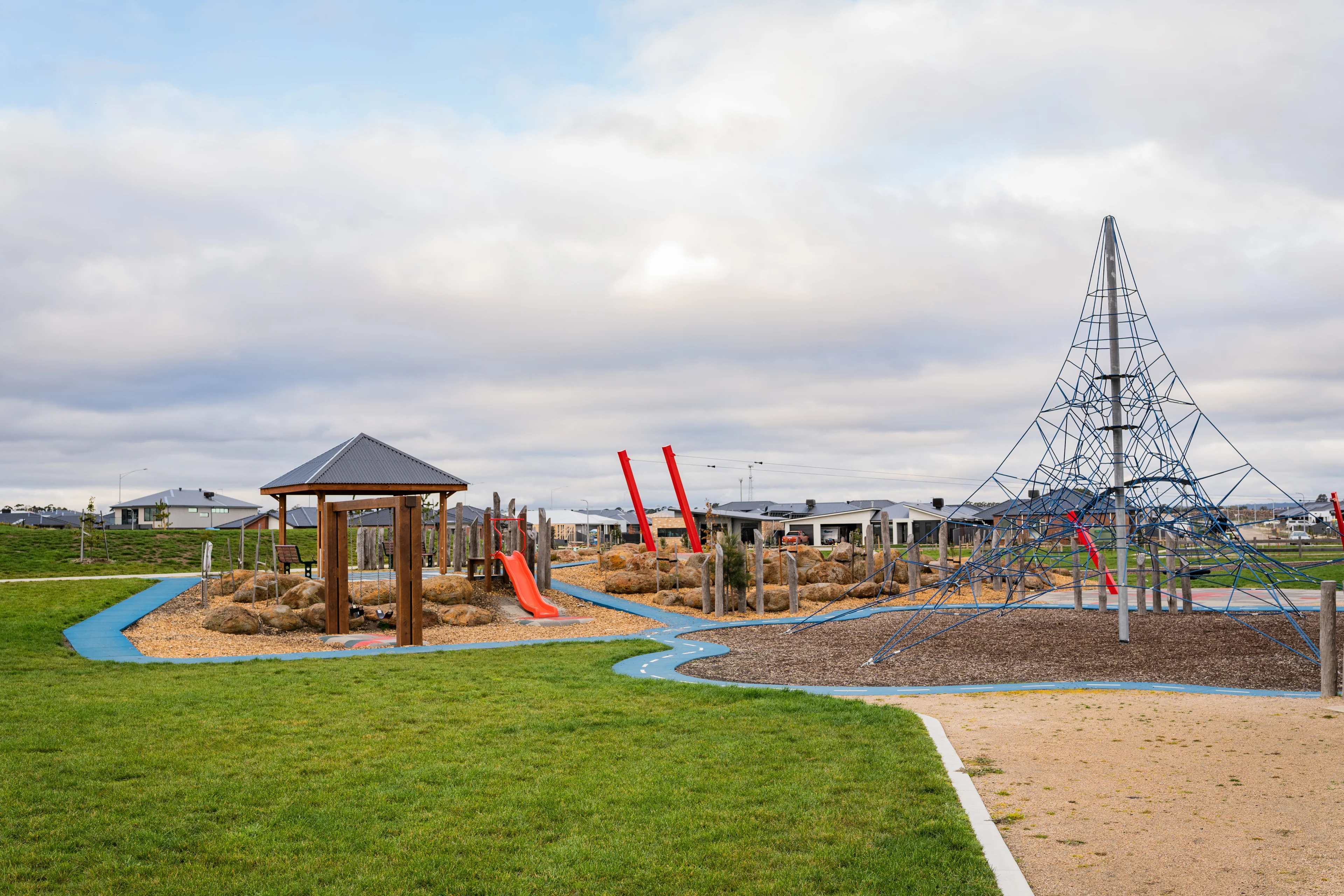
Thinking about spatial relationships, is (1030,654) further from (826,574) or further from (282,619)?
(282,619)

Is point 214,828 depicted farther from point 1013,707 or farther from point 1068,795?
point 1013,707

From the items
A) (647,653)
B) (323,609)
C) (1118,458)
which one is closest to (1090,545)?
(1118,458)

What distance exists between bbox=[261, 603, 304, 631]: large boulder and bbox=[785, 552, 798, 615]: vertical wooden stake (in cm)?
1022

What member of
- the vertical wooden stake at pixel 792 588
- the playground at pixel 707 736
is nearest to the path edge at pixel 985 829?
Result: the playground at pixel 707 736

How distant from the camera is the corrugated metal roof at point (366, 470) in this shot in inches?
972

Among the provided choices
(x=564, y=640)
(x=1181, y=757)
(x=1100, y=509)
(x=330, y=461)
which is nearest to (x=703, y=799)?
(x=1181, y=757)

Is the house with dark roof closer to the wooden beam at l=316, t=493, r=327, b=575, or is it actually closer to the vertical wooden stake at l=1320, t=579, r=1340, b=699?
the wooden beam at l=316, t=493, r=327, b=575

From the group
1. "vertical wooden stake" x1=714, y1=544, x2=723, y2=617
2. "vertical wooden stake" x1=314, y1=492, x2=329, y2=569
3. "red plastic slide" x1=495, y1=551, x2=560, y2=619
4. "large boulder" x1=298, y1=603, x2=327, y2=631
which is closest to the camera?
"large boulder" x1=298, y1=603, x2=327, y2=631

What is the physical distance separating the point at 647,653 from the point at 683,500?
18.2 metres

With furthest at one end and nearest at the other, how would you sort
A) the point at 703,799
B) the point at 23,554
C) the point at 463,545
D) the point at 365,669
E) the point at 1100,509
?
1. the point at 23,554
2. the point at 463,545
3. the point at 1100,509
4. the point at 365,669
5. the point at 703,799

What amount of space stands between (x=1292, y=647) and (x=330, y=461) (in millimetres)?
21021

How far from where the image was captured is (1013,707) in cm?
1027

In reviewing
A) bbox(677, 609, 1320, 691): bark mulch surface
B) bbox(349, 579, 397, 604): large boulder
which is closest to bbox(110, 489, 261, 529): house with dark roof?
bbox(349, 579, 397, 604): large boulder

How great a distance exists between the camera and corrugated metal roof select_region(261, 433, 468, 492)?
81.0 feet
